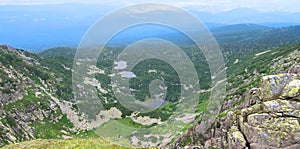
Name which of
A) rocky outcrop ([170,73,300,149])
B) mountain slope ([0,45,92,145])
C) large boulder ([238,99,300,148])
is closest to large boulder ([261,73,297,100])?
rocky outcrop ([170,73,300,149])

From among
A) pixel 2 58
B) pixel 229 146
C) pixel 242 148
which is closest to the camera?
pixel 242 148

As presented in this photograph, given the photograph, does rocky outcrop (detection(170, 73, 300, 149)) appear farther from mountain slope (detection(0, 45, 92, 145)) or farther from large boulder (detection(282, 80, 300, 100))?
mountain slope (detection(0, 45, 92, 145))

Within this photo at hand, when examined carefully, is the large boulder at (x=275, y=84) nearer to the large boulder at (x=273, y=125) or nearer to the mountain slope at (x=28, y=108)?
the large boulder at (x=273, y=125)

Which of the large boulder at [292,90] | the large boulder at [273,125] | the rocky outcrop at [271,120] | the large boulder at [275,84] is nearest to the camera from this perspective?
the large boulder at [273,125]

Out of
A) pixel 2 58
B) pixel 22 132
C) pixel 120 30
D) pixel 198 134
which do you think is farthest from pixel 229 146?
pixel 2 58

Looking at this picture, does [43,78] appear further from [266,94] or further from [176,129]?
[266,94]

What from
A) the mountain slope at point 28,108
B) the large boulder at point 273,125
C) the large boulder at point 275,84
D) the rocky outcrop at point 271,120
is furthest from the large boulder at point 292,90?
the mountain slope at point 28,108

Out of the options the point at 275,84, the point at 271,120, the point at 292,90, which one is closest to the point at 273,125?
the point at 271,120

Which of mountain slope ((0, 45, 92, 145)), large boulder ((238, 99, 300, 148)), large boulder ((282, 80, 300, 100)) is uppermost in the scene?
large boulder ((282, 80, 300, 100))

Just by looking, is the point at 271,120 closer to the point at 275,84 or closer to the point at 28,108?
the point at 275,84

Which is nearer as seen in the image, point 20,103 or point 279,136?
point 279,136

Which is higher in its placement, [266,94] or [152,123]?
[266,94]
